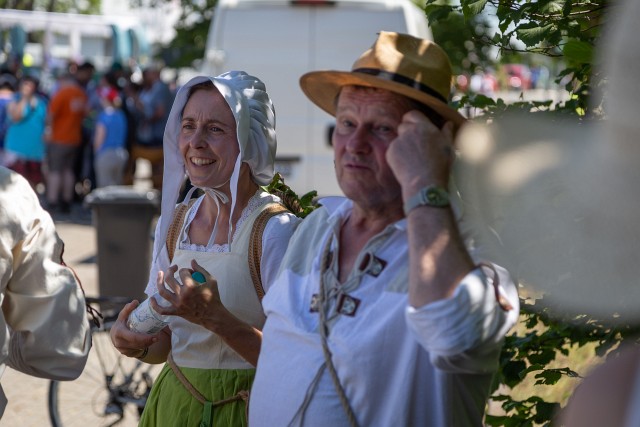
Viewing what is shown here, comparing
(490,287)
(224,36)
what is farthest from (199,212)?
(224,36)

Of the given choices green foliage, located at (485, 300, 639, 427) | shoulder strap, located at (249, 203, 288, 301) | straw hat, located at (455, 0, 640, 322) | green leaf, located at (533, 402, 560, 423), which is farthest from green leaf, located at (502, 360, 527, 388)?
shoulder strap, located at (249, 203, 288, 301)

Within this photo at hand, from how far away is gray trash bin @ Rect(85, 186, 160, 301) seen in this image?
820 centimetres

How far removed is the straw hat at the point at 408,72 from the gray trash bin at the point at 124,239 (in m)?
5.89

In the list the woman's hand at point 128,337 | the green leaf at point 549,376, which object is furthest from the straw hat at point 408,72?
the green leaf at point 549,376

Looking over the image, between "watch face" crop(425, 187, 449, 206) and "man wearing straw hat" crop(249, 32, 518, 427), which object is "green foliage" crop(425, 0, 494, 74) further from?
"watch face" crop(425, 187, 449, 206)

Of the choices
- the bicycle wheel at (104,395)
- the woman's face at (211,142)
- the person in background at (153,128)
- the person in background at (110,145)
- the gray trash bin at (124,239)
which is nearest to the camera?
the woman's face at (211,142)

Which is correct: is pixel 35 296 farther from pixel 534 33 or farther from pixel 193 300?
pixel 534 33

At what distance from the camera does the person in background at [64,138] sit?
1452 cm

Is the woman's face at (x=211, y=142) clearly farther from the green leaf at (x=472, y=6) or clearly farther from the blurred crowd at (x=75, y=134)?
the blurred crowd at (x=75, y=134)

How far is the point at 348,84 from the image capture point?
2.54m

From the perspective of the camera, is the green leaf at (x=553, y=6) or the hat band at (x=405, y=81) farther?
the green leaf at (x=553, y=6)

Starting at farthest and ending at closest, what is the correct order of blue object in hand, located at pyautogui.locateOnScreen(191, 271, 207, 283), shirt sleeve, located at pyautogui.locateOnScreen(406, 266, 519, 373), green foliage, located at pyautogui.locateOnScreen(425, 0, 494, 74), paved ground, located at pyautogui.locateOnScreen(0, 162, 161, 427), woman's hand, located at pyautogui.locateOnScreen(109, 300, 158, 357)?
green foliage, located at pyautogui.locateOnScreen(425, 0, 494, 74), paved ground, located at pyautogui.locateOnScreen(0, 162, 161, 427), woman's hand, located at pyautogui.locateOnScreen(109, 300, 158, 357), blue object in hand, located at pyautogui.locateOnScreen(191, 271, 207, 283), shirt sleeve, located at pyautogui.locateOnScreen(406, 266, 519, 373)

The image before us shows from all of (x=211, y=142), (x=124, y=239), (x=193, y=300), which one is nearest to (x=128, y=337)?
(x=193, y=300)

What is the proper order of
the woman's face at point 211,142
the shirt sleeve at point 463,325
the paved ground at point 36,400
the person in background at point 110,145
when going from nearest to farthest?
the shirt sleeve at point 463,325
the woman's face at point 211,142
the paved ground at point 36,400
the person in background at point 110,145
